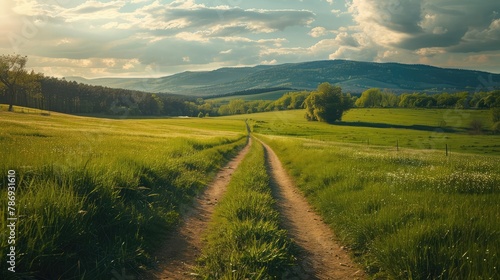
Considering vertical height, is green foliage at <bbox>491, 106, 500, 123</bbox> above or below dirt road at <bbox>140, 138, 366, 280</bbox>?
above

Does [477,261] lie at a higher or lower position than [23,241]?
lower

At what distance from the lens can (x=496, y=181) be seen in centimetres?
1062

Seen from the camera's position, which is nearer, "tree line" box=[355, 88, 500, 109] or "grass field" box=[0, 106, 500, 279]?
"grass field" box=[0, 106, 500, 279]

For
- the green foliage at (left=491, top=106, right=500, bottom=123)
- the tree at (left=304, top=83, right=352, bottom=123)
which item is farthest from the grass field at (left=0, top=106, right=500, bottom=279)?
the tree at (left=304, top=83, right=352, bottom=123)

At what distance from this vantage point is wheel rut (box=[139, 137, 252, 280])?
605 cm

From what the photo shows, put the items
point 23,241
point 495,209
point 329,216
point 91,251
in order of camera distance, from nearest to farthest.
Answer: point 23,241 → point 91,251 → point 495,209 → point 329,216

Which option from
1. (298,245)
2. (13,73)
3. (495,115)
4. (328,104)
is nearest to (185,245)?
(298,245)

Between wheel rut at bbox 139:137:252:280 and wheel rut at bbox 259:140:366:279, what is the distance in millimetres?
2030

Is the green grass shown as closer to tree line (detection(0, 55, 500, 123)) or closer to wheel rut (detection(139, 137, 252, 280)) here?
wheel rut (detection(139, 137, 252, 280))

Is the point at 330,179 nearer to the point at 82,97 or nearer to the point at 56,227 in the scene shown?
the point at 56,227

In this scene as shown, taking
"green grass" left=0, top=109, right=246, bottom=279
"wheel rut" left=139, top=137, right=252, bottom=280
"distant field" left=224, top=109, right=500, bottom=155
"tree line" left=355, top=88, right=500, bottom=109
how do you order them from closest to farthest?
"green grass" left=0, top=109, right=246, bottom=279
"wheel rut" left=139, top=137, right=252, bottom=280
"distant field" left=224, top=109, right=500, bottom=155
"tree line" left=355, top=88, right=500, bottom=109

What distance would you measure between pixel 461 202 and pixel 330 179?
224 inches

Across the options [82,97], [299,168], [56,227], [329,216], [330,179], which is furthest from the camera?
[82,97]

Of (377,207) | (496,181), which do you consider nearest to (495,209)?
(377,207)
